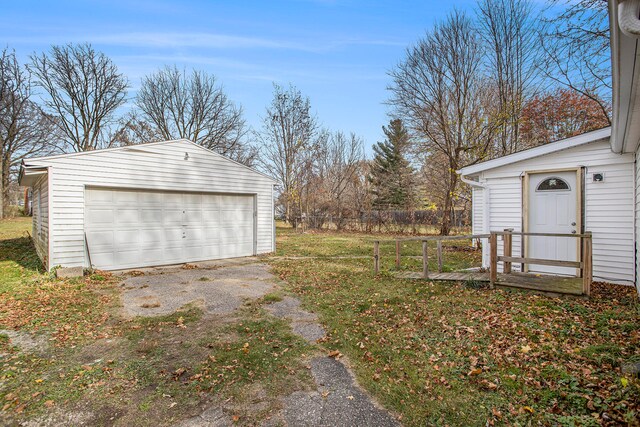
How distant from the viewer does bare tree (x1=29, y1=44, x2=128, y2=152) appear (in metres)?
21.5

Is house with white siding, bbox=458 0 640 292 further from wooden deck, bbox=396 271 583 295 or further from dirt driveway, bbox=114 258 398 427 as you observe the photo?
dirt driveway, bbox=114 258 398 427

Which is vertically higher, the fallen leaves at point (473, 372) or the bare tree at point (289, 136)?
the bare tree at point (289, 136)

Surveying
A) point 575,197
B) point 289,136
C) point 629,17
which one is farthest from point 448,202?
point 629,17

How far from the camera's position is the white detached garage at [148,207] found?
7461 mm

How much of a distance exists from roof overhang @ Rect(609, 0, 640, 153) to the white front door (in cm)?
167

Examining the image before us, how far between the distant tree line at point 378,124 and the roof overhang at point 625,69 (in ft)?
17.0

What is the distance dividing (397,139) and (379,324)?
28.5 m

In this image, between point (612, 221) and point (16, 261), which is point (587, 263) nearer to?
point (612, 221)

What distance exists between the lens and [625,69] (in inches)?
107

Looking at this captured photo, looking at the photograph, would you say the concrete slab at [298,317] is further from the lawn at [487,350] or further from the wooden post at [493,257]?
the wooden post at [493,257]

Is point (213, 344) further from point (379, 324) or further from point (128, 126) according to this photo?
point (128, 126)

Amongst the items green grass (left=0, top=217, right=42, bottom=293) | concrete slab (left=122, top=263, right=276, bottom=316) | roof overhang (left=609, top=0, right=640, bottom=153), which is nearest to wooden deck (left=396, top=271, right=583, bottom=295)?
roof overhang (left=609, top=0, right=640, bottom=153)

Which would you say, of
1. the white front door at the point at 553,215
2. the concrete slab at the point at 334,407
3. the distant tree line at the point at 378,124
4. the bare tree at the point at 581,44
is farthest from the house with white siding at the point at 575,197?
the concrete slab at the point at 334,407

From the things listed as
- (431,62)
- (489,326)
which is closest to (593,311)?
(489,326)
